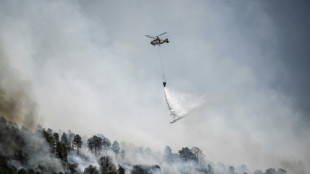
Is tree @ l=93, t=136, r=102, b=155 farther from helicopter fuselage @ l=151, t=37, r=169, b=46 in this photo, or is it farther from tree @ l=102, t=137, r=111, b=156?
helicopter fuselage @ l=151, t=37, r=169, b=46

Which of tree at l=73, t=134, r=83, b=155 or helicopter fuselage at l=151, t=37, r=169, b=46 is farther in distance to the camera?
tree at l=73, t=134, r=83, b=155

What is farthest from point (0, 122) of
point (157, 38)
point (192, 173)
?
point (192, 173)

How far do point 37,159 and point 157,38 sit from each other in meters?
57.5

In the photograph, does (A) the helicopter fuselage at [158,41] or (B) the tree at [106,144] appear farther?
(B) the tree at [106,144]

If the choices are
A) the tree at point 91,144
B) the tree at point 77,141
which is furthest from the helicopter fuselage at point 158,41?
the tree at point 91,144

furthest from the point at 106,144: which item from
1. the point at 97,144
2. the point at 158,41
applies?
the point at 158,41

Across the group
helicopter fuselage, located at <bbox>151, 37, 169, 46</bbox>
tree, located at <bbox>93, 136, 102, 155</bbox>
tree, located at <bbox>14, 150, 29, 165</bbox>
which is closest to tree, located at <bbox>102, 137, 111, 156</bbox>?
tree, located at <bbox>93, 136, 102, 155</bbox>

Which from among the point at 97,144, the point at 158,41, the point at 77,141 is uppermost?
the point at 158,41

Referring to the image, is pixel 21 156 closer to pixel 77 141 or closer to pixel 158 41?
pixel 77 141

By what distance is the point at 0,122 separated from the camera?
331 ft

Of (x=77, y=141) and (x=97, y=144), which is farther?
(x=97, y=144)

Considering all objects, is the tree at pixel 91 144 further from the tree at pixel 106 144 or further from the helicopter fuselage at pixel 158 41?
the helicopter fuselage at pixel 158 41

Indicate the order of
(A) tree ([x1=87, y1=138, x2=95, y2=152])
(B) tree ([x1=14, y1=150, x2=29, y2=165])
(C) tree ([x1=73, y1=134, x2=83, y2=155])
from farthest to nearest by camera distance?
(A) tree ([x1=87, y1=138, x2=95, y2=152]) → (C) tree ([x1=73, y1=134, x2=83, y2=155]) → (B) tree ([x1=14, y1=150, x2=29, y2=165])

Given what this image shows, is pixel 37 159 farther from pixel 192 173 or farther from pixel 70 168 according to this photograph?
pixel 192 173
